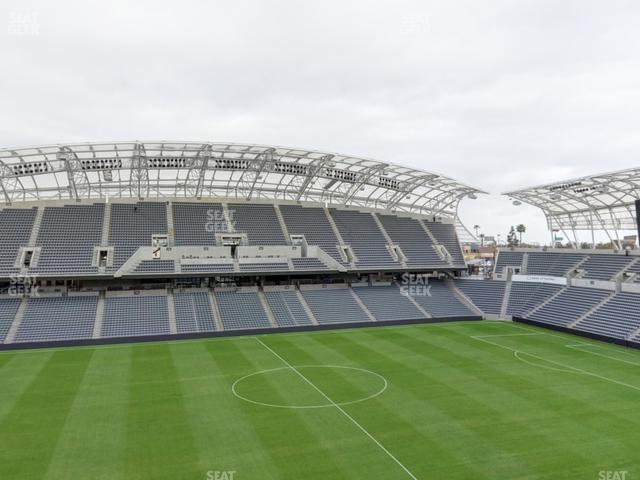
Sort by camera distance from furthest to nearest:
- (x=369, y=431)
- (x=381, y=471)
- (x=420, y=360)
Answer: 1. (x=420, y=360)
2. (x=369, y=431)
3. (x=381, y=471)

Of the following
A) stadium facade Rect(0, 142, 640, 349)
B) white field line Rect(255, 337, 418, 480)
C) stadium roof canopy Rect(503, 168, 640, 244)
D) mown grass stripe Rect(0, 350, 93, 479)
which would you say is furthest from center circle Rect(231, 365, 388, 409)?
stadium roof canopy Rect(503, 168, 640, 244)

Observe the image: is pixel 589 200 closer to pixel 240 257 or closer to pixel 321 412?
pixel 240 257

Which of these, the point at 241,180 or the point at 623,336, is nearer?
the point at 623,336

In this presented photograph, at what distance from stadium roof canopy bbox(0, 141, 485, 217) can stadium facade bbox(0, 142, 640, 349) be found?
0.49 feet

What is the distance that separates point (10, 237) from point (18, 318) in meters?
8.23

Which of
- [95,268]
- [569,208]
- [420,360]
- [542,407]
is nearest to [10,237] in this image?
[95,268]

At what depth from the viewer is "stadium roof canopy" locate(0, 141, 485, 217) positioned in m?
33.8

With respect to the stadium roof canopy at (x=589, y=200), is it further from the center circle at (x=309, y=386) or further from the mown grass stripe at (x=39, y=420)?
the mown grass stripe at (x=39, y=420)

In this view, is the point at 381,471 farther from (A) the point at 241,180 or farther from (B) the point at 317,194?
(B) the point at 317,194

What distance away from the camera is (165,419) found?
16953 millimetres

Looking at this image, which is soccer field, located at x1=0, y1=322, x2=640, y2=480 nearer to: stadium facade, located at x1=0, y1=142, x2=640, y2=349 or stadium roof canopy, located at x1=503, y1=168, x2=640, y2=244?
stadium facade, located at x1=0, y1=142, x2=640, y2=349

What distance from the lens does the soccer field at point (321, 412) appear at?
13523 mm

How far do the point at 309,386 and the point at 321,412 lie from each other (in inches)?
132

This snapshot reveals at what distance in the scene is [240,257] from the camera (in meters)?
39.3
